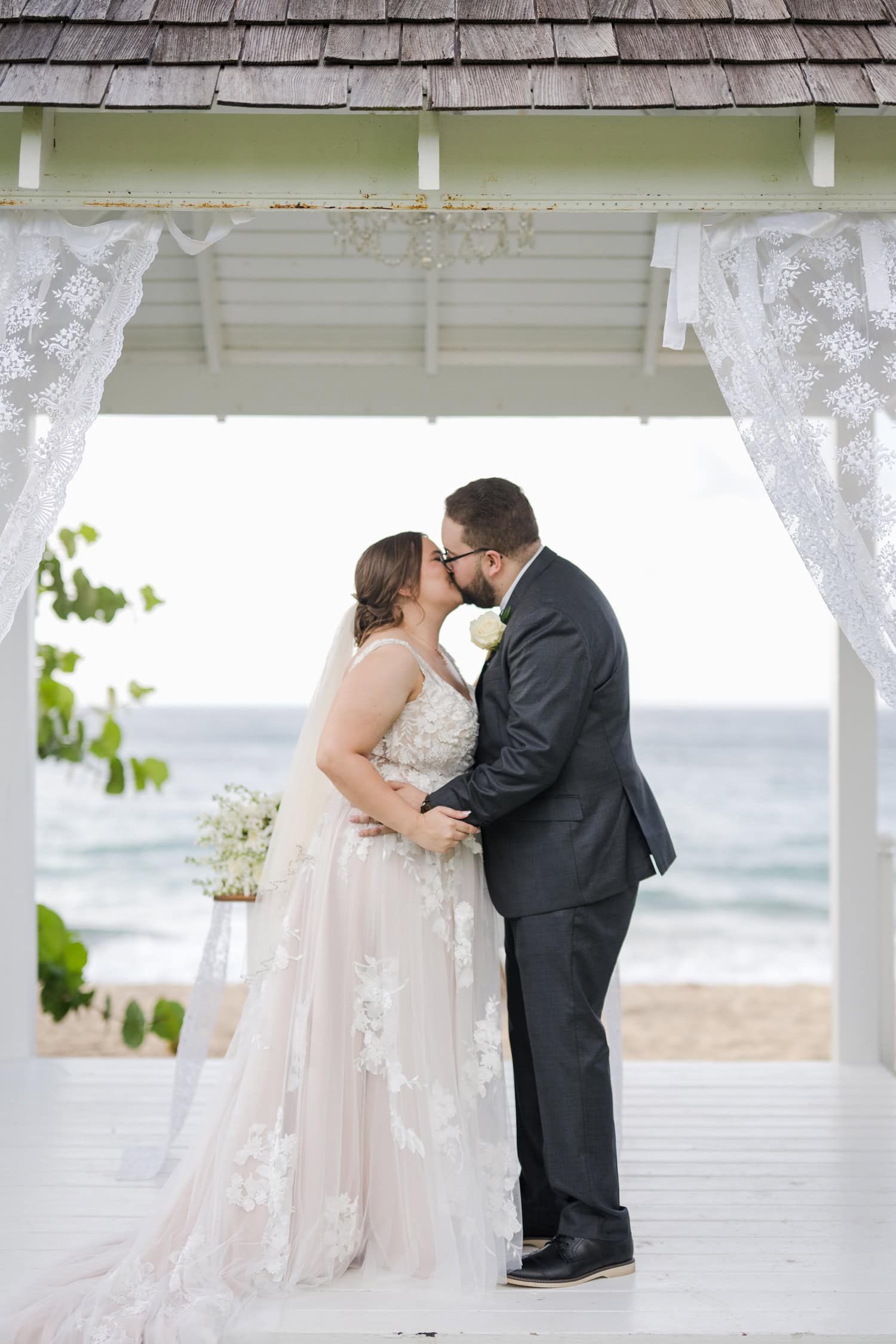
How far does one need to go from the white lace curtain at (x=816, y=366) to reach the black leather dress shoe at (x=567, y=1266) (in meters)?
1.47

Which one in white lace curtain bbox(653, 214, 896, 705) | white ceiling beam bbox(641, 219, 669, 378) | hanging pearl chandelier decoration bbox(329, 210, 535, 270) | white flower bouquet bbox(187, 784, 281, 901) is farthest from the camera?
white ceiling beam bbox(641, 219, 669, 378)

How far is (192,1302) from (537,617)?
1697 mm

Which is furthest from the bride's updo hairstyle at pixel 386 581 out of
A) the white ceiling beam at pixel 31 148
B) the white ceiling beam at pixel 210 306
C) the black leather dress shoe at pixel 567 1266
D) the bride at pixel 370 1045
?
A: the white ceiling beam at pixel 210 306

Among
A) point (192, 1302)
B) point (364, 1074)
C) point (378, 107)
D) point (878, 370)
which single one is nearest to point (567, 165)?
point (378, 107)

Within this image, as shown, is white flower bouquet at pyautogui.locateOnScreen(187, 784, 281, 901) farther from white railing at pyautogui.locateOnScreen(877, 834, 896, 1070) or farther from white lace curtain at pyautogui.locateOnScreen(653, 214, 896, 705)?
white railing at pyautogui.locateOnScreen(877, 834, 896, 1070)

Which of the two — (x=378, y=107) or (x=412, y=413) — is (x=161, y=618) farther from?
(x=378, y=107)

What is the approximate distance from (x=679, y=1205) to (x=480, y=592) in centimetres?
182

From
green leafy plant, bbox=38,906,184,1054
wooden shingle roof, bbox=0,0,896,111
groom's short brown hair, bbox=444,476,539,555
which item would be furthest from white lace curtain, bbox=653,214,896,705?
green leafy plant, bbox=38,906,184,1054

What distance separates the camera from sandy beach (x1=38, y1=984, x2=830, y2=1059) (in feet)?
41.1

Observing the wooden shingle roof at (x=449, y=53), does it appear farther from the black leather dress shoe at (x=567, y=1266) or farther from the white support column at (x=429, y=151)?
the black leather dress shoe at (x=567, y=1266)

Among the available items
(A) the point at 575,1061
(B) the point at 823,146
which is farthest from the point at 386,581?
(B) the point at 823,146

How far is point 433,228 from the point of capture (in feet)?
14.0

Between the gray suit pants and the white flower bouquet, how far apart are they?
1.09m

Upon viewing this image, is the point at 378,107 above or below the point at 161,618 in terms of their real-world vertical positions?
below
